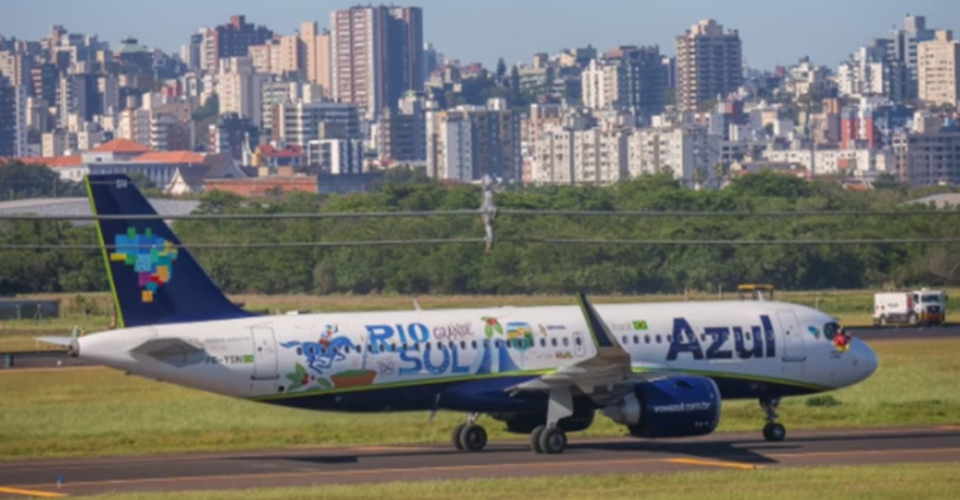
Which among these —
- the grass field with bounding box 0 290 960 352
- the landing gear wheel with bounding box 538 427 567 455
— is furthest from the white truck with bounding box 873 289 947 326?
the landing gear wheel with bounding box 538 427 567 455

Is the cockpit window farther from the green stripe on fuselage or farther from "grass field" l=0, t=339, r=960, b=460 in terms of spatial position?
"grass field" l=0, t=339, r=960, b=460

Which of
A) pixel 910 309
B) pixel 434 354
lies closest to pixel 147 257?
pixel 434 354

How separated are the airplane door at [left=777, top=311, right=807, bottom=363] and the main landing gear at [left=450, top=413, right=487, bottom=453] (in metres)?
7.50

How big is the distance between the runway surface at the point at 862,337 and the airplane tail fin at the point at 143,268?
76.0 feet

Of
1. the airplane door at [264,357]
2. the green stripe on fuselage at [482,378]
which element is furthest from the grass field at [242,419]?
the airplane door at [264,357]

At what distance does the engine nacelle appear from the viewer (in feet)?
146

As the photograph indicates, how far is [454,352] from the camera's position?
4594cm

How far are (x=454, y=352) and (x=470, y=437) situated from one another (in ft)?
6.71

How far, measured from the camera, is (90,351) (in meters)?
44.0

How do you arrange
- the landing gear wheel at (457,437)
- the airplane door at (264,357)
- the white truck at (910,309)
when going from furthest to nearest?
the white truck at (910,309) < the landing gear wheel at (457,437) < the airplane door at (264,357)

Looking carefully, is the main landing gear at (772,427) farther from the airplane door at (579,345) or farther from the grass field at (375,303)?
the grass field at (375,303)

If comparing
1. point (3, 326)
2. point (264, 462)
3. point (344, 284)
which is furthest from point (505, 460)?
point (344, 284)

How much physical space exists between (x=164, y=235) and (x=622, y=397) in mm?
10832

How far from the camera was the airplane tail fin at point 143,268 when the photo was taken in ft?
148
